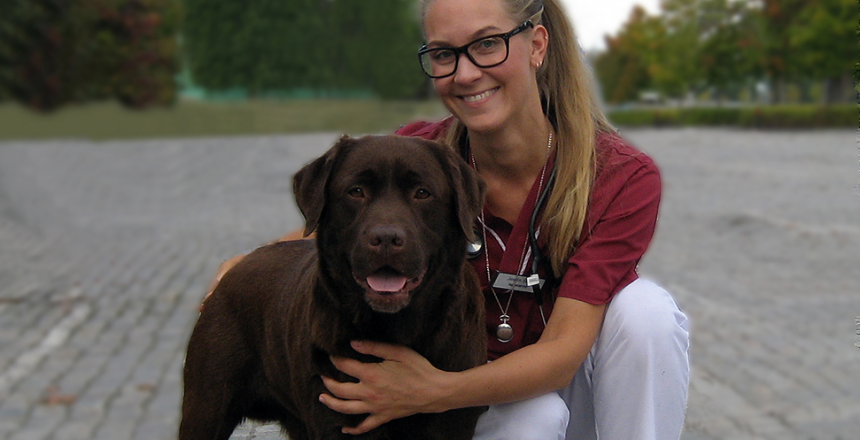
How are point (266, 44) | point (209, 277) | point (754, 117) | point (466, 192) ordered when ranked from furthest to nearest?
point (754, 117)
point (266, 44)
point (209, 277)
point (466, 192)

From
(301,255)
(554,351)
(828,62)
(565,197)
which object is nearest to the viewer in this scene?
(554,351)

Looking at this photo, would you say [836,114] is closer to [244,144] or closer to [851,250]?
[244,144]

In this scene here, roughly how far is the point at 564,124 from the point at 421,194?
2.84ft

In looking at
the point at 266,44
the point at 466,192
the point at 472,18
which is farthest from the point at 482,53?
the point at 266,44

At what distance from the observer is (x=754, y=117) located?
160ft

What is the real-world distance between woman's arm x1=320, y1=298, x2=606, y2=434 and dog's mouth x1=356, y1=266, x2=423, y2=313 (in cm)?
23

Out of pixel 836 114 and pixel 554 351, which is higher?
pixel 554 351

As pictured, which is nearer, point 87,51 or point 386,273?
point 386,273

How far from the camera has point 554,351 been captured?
304 cm

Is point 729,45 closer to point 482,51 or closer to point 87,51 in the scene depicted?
point 87,51

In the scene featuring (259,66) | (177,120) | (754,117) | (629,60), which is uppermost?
(259,66)

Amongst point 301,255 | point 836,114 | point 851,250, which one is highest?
point 301,255

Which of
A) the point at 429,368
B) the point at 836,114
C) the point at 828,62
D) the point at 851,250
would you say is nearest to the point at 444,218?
the point at 429,368

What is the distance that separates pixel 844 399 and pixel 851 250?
5.42m
